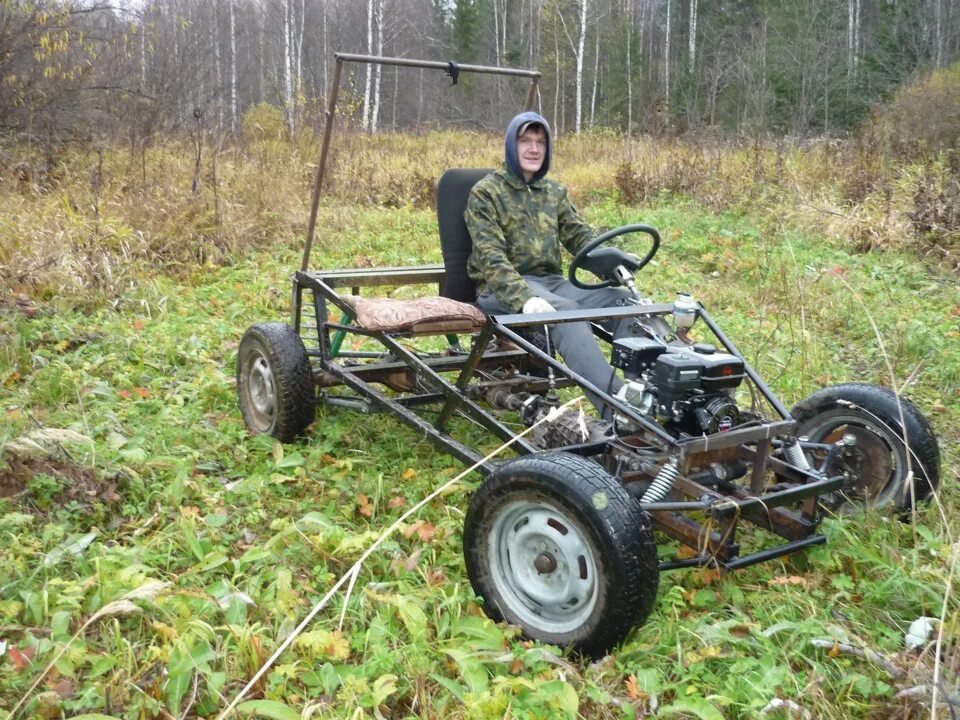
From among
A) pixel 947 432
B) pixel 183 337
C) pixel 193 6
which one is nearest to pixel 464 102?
pixel 193 6

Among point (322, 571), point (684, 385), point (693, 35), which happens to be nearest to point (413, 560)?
point (322, 571)

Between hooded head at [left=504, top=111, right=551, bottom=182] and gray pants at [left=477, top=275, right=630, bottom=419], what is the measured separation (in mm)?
594

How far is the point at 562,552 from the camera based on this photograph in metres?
2.70

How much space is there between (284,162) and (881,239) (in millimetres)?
6831

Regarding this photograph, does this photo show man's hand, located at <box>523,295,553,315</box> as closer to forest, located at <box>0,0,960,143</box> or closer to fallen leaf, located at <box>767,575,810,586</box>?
fallen leaf, located at <box>767,575,810,586</box>

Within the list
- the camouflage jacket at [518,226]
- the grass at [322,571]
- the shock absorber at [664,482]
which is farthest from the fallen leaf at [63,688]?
the camouflage jacket at [518,226]

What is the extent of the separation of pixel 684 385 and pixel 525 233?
1.81 meters

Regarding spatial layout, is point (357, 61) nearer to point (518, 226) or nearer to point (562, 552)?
point (518, 226)

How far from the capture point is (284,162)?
34.0ft

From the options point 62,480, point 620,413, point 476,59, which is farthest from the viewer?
point 476,59

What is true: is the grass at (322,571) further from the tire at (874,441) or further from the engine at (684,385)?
the engine at (684,385)

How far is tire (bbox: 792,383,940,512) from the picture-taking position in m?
3.24

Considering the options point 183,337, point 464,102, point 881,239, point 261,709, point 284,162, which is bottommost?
point 261,709

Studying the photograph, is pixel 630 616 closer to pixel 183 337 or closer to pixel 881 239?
pixel 183 337
